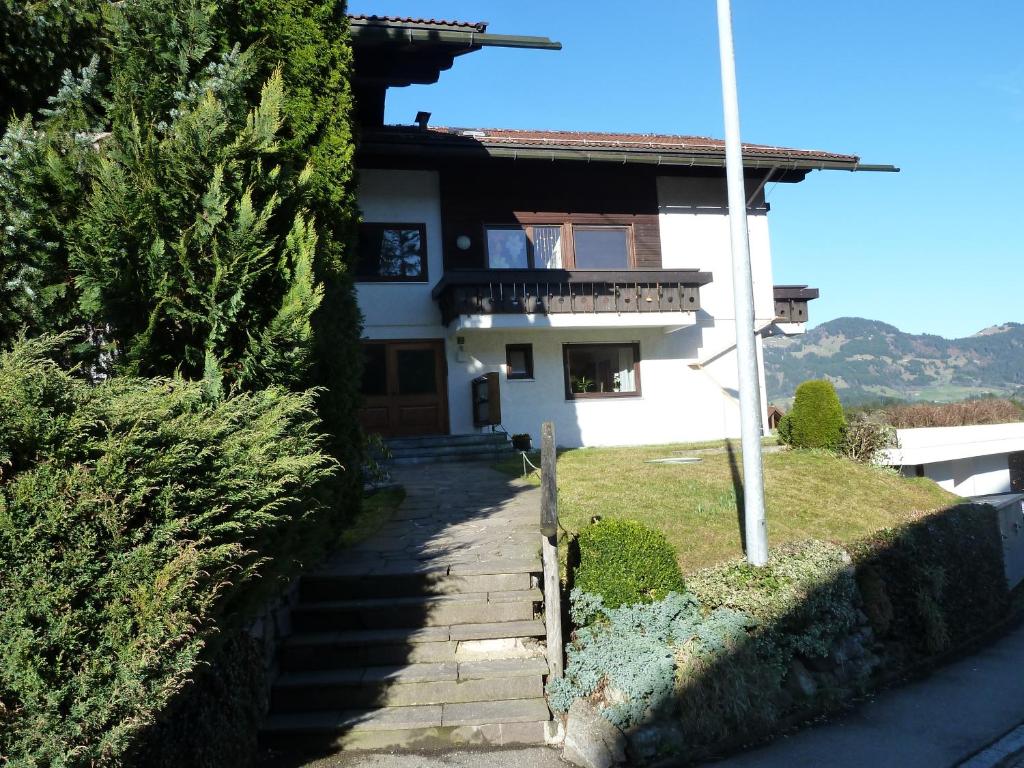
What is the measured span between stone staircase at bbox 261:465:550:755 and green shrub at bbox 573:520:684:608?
556mm

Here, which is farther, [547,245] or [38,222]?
[547,245]

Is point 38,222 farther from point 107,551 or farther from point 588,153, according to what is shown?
point 588,153

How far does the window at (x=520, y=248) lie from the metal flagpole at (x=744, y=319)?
9.34 metres

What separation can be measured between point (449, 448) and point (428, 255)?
180 inches

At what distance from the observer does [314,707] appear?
17.6 feet

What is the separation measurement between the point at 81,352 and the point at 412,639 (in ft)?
10.7

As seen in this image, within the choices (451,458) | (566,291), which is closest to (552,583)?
(451,458)

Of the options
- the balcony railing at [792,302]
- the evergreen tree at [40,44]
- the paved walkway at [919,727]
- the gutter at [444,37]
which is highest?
the gutter at [444,37]

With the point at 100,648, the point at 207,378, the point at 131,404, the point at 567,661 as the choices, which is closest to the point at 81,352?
the point at 207,378

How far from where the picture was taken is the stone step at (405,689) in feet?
17.6

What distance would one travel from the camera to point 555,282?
15.0 m

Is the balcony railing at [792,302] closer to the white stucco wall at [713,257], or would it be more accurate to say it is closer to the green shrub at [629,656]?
the white stucco wall at [713,257]

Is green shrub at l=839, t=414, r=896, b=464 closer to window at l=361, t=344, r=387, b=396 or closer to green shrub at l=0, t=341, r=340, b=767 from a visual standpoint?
window at l=361, t=344, r=387, b=396

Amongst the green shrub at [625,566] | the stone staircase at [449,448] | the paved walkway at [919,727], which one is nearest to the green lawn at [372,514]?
the green shrub at [625,566]
